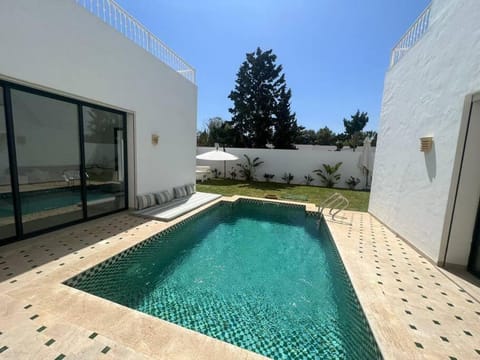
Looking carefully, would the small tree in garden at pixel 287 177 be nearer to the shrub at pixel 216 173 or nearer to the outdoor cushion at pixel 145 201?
the shrub at pixel 216 173

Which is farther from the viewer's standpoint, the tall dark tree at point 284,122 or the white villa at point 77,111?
the tall dark tree at point 284,122

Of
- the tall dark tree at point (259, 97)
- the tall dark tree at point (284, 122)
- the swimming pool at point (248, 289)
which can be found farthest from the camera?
the tall dark tree at point (284, 122)

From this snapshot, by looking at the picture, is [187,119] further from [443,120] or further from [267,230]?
[443,120]

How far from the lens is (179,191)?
8938mm

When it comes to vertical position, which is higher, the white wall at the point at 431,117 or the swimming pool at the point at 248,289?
the white wall at the point at 431,117

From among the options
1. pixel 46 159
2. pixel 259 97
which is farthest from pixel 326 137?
pixel 46 159

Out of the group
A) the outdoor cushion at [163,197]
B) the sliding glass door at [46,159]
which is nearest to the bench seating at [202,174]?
the outdoor cushion at [163,197]

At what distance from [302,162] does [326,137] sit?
3837cm

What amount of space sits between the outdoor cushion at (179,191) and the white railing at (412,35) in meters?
8.96

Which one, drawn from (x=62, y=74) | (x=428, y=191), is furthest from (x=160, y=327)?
(x=428, y=191)

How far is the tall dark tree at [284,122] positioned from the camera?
24.2 m

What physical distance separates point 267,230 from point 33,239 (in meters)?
5.80

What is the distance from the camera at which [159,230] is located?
5406mm

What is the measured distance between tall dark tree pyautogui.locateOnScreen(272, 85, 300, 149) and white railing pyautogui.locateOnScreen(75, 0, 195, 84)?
17.0 m
